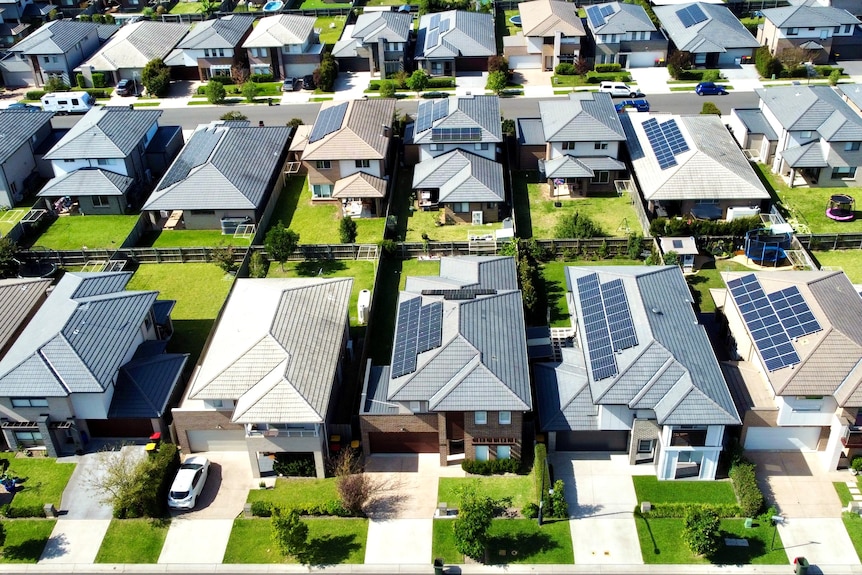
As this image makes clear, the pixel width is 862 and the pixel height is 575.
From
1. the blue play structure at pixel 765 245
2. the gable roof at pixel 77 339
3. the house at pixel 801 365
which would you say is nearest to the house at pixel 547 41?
the blue play structure at pixel 765 245

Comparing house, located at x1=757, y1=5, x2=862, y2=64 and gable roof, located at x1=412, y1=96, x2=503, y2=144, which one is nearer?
gable roof, located at x1=412, y1=96, x2=503, y2=144

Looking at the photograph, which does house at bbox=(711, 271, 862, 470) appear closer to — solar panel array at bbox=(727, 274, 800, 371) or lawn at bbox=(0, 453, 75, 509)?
solar panel array at bbox=(727, 274, 800, 371)

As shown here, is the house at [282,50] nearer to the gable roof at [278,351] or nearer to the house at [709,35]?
the house at [709,35]

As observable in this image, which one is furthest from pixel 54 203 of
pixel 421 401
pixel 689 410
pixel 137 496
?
pixel 689 410

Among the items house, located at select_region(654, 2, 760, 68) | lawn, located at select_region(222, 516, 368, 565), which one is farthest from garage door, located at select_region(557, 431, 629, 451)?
house, located at select_region(654, 2, 760, 68)

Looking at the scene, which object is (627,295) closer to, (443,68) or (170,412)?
(170,412)

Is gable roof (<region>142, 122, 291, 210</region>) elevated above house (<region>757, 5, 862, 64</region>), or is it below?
below

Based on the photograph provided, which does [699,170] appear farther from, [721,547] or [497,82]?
[721,547]

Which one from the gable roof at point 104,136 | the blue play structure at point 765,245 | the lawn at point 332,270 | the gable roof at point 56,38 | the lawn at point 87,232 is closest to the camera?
the blue play structure at point 765,245
